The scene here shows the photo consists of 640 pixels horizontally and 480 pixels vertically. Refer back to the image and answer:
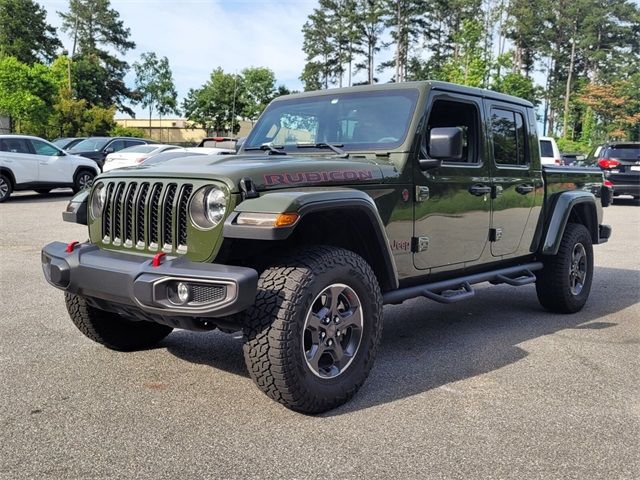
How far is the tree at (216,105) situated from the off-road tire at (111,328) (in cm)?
6213

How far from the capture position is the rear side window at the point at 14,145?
1544 centimetres

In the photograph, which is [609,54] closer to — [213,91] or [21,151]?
[213,91]

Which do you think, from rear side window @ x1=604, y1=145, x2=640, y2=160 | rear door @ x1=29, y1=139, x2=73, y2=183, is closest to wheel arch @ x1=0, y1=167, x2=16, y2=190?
rear door @ x1=29, y1=139, x2=73, y2=183

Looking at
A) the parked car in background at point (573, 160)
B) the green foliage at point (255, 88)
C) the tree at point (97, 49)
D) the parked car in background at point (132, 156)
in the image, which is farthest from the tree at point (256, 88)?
the parked car in background at point (132, 156)

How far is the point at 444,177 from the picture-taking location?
455 cm

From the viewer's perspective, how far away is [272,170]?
358cm

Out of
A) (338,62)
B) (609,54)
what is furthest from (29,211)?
(609,54)

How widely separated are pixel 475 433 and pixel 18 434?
2.25 meters

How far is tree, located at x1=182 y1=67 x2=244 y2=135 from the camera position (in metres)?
65.6

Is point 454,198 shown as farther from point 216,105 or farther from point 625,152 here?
point 216,105

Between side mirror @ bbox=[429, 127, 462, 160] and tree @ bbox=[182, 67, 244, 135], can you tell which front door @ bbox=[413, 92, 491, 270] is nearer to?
side mirror @ bbox=[429, 127, 462, 160]

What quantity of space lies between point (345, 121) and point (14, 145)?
43.9ft

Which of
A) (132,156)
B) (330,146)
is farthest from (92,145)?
(330,146)

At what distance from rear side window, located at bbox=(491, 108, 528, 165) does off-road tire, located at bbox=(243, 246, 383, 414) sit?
2239 mm
